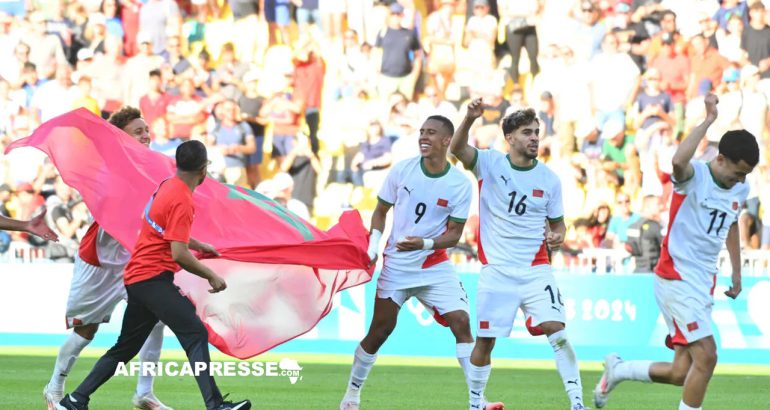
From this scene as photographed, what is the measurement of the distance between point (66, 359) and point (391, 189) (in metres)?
3.12

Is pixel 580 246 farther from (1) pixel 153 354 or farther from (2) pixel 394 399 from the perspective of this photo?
(1) pixel 153 354

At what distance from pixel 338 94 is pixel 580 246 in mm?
5554

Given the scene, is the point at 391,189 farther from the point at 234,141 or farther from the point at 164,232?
the point at 234,141

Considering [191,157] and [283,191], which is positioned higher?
[191,157]

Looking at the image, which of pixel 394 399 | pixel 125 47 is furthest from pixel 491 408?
pixel 125 47

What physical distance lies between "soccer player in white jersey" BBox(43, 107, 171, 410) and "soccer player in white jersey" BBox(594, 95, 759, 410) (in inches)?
168

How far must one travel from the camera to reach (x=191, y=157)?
31.3 ft

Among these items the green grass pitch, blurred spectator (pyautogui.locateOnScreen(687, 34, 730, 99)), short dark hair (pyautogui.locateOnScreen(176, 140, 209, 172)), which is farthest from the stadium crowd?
short dark hair (pyautogui.locateOnScreen(176, 140, 209, 172))

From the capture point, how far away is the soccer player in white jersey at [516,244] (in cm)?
1080

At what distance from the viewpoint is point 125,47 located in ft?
80.3

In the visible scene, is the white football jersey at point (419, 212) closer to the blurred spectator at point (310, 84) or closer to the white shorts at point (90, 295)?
the white shorts at point (90, 295)

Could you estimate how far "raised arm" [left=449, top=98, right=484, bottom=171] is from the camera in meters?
10.4

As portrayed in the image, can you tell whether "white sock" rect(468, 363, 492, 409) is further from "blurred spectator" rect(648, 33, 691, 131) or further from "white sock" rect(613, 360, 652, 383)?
"blurred spectator" rect(648, 33, 691, 131)

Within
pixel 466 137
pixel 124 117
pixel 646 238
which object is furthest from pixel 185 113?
pixel 466 137
